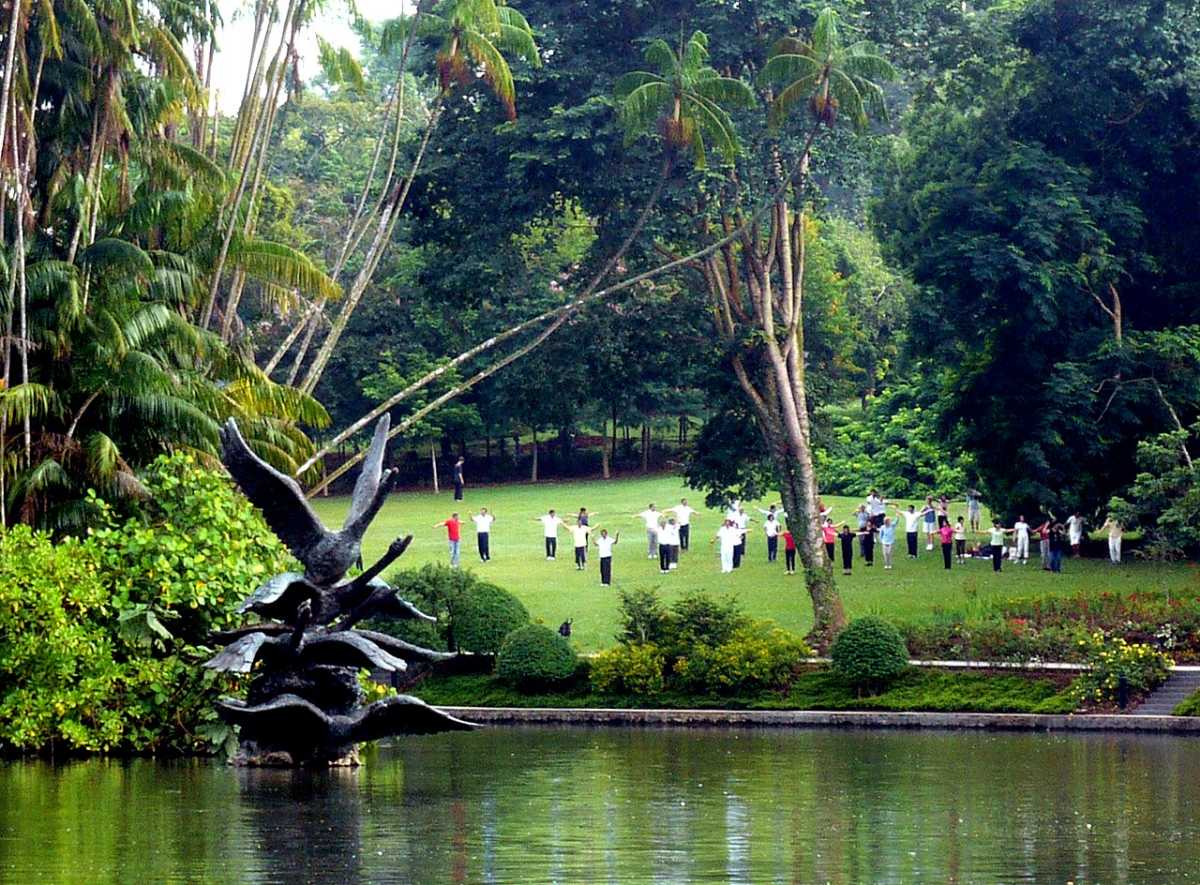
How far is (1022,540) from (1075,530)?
132 cm

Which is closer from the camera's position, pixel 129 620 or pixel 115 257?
pixel 129 620

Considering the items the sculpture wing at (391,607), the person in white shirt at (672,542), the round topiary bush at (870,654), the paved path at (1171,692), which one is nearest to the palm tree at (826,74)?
the round topiary bush at (870,654)

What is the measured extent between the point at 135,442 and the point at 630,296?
16.3 m

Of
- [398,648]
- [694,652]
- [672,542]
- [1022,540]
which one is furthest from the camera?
[1022,540]

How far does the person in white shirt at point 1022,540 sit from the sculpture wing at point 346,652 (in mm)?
26840

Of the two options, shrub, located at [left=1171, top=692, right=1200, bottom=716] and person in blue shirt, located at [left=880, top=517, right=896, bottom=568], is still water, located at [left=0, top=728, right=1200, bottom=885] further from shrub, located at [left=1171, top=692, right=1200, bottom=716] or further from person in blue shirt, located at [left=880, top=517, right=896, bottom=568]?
person in blue shirt, located at [left=880, top=517, right=896, bottom=568]

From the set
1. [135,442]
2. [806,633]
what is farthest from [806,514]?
[135,442]

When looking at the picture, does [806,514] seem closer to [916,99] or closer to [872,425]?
[916,99]

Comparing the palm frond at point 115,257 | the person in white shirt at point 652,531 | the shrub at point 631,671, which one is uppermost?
the palm frond at point 115,257

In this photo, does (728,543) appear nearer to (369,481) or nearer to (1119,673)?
(1119,673)

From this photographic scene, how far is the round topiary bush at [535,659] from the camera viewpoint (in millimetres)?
35438

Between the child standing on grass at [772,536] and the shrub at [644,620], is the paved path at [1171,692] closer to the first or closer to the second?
the shrub at [644,620]

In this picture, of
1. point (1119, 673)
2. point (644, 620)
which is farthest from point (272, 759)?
point (1119, 673)

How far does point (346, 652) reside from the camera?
24.3 m
